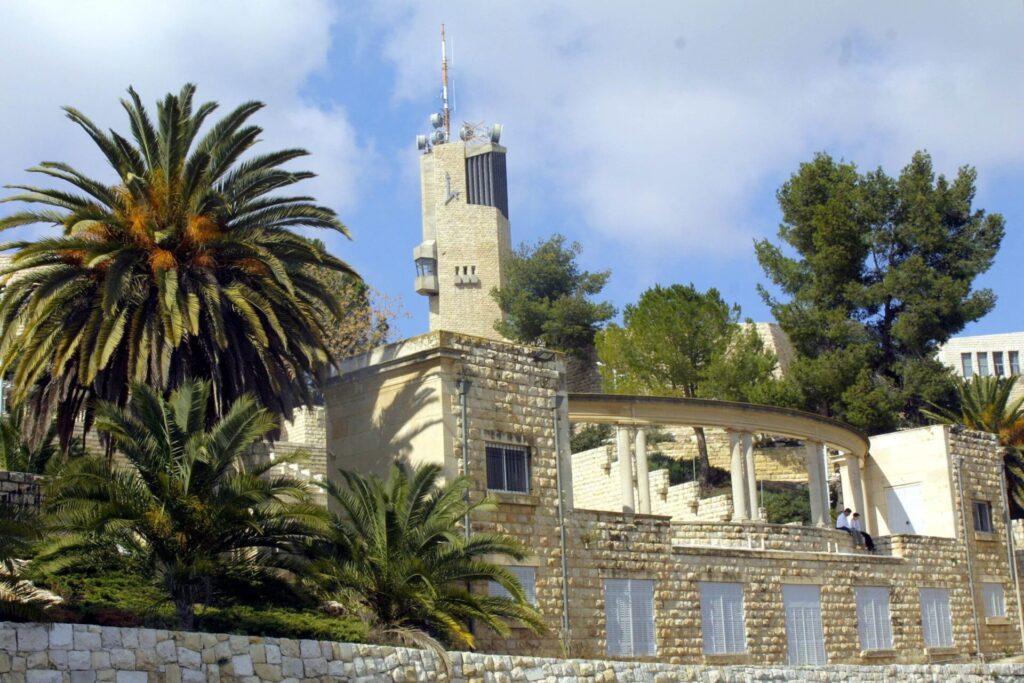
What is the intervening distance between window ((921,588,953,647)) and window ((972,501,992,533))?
303 centimetres

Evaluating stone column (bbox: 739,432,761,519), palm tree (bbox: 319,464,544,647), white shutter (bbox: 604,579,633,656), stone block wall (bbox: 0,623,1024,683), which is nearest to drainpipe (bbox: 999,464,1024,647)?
stone column (bbox: 739,432,761,519)

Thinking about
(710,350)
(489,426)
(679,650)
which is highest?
(710,350)

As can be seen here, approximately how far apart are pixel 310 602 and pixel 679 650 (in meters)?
8.14

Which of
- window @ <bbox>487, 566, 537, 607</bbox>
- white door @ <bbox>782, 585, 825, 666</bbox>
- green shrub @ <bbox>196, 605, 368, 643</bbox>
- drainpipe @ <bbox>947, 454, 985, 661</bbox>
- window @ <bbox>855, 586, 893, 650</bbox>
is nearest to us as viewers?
green shrub @ <bbox>196, 605, 368, 643</bbox>

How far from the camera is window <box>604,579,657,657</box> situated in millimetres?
24469

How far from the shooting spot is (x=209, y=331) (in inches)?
906

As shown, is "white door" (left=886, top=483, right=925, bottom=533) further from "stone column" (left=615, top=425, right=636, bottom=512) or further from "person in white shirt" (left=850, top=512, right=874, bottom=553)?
"stone column" (left=615, top=425, right=636, bottom=512)

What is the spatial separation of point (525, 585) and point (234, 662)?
331 inches

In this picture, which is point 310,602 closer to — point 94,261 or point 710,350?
point 94,261

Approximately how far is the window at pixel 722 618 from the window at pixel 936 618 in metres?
7.05

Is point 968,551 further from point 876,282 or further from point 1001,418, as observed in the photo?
point 876,282

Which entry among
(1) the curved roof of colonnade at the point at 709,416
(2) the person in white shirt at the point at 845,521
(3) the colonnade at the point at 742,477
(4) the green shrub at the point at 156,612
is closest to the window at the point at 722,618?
(3) the colonnade at the point at 742,477

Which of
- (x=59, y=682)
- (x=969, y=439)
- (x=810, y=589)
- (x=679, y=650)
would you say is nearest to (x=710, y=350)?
(x=969, y=439)

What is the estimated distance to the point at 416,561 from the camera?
Result: 66.0ft
